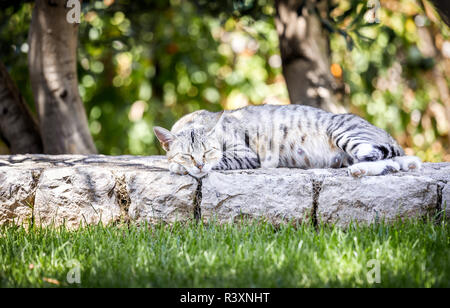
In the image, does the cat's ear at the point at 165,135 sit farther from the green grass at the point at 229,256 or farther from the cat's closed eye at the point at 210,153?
the green grass at the point at 229,256

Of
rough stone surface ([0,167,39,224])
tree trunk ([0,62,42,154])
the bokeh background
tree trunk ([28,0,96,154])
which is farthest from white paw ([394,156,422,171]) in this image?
the bokeh background

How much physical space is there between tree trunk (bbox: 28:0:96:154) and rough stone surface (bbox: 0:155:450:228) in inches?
63.6

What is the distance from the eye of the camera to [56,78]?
5477 millimetres

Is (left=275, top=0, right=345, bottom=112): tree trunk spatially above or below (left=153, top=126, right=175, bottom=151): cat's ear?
above

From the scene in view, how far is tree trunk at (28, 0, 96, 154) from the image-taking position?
5383mm

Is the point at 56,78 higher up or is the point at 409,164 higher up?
the point at 56,78

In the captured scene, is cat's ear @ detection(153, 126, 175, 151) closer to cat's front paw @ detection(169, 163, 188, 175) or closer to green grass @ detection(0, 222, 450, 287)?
cat's front paw @ detection(169, 163, 188, 175)

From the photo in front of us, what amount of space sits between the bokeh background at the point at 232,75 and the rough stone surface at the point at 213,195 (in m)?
4.55

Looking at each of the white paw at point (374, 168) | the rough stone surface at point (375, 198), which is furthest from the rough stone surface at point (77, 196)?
the white paw at point (374, 168)

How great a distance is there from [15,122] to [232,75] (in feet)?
13.5

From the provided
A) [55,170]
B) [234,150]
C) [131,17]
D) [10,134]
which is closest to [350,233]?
[234,150]

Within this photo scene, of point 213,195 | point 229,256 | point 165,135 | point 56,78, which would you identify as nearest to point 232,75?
Result: point 56,78

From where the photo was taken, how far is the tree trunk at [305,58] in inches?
229

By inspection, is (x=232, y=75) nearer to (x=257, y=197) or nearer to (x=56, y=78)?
(x=56, y=78)
